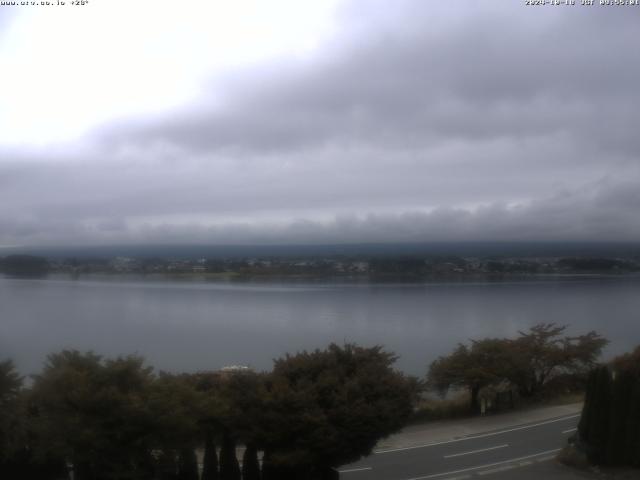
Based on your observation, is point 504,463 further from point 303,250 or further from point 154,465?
point 303,250

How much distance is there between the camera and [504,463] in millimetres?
16578

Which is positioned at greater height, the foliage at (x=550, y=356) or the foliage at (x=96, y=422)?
the foliage at (x=96, y=422)

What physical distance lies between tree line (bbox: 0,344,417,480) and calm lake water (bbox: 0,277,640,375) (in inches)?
555

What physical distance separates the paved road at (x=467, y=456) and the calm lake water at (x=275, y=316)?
12.7 meters

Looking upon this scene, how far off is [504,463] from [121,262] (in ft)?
137

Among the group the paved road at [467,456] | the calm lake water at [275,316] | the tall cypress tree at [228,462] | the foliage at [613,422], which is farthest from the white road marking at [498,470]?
the calm lake water at [275,316]

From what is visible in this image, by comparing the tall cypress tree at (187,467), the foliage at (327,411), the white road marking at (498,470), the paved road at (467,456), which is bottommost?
the paved road at (467,456)

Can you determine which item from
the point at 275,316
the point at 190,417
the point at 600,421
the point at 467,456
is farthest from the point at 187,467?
the point at 275,316

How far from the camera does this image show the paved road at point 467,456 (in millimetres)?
15875

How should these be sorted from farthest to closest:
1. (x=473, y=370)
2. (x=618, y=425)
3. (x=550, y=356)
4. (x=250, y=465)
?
1. (x=550, y=356)
2. (x=473, y=370)
3. (x=618, y=425)
4. (x=250, y=465)

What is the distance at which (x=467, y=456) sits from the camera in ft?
57.6

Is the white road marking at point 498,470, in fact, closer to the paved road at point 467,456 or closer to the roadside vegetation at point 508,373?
the paved road at point 467,456

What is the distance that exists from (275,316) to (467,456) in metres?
35.2

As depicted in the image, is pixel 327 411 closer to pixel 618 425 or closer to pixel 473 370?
pixel 618 425
